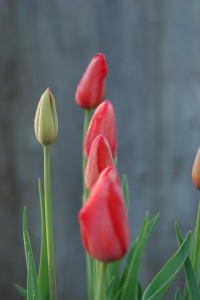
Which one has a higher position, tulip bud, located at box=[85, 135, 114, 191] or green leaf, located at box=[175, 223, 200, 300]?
tulip bud, located at box=[85, 135, 114, 191]

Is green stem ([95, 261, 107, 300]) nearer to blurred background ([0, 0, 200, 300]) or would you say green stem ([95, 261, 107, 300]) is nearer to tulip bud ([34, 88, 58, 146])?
tulip bud ([34, 88, 58, 146])

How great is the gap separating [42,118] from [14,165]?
708 mm

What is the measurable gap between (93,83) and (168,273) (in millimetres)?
281

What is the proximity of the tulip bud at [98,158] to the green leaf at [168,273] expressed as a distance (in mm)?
142

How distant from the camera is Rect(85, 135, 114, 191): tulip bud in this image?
15.9 inches

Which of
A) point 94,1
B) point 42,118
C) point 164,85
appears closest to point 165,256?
point 164,85

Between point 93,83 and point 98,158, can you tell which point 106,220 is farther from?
point 93,83

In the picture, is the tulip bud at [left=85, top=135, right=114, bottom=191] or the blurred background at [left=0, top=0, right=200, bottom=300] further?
the blurred background at [left=0, top=0, right=200, bottom=300]

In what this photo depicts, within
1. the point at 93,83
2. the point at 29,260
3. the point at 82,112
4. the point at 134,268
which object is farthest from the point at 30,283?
the point at 82,112

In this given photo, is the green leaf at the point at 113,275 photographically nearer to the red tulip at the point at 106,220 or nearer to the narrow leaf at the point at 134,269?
the narrow leaf at the point at 134,269

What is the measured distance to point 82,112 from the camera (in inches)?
44.8

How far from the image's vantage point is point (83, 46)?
1.10 meters

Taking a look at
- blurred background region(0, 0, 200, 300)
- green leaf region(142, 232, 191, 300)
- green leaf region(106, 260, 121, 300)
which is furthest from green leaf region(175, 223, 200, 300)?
blurred background region(0, 0, 200, 300)

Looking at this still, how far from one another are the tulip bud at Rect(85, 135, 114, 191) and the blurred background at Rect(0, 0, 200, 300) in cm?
73
